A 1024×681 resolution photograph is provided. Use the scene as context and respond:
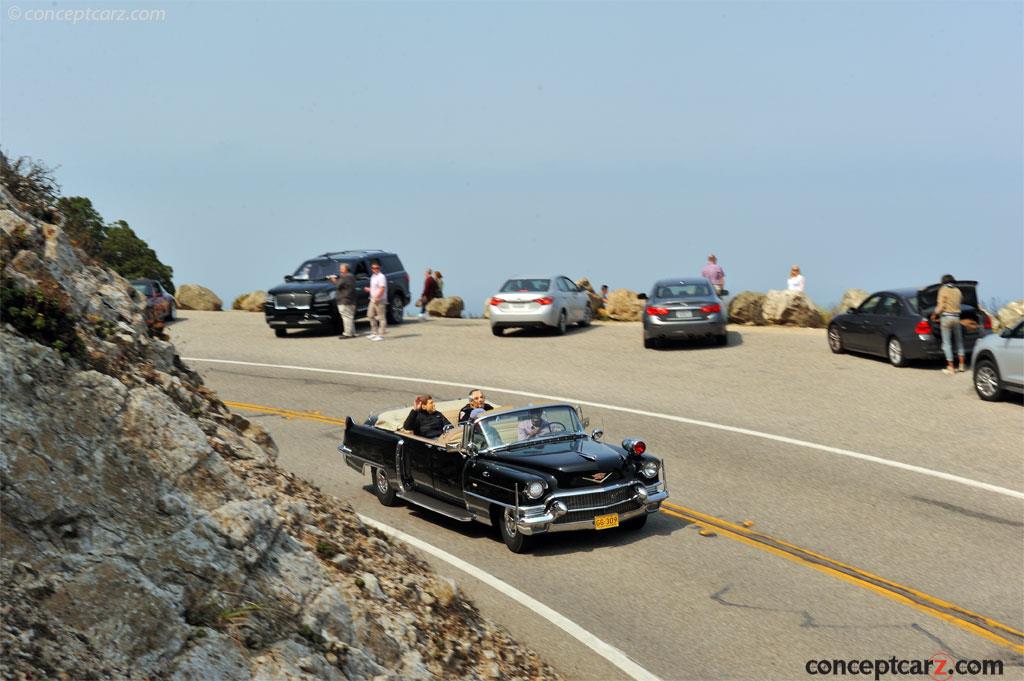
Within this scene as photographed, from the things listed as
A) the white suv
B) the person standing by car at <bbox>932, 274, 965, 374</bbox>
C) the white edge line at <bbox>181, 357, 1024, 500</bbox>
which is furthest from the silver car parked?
the white suv

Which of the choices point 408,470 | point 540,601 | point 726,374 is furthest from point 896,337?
point 540,601

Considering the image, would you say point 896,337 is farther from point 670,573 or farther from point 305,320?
point 305,320

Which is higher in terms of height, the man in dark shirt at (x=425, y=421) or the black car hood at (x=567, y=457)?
the man in dark shirt at (x=425, y=421)

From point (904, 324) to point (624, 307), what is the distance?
38.3 feet

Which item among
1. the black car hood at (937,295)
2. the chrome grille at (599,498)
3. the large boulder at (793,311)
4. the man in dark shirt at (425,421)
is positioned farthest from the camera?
the large boulder at (793,311)

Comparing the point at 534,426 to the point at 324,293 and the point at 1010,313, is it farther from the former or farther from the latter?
the point at 324,293

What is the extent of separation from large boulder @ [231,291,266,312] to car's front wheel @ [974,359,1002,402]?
26.2 metres

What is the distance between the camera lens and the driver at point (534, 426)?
508 inches

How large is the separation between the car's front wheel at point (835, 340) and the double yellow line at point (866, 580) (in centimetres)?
1188

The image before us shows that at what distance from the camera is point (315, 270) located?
102 feet

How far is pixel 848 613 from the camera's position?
9.95 meters

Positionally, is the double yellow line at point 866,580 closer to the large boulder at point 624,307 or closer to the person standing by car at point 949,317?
the person standing by car at point 949,317

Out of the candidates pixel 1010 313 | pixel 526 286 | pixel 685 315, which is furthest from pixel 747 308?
pixel 1010 313

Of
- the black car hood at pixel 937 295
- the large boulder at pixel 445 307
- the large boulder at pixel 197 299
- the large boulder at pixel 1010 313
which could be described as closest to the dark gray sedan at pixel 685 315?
the black car hood at pixel 937 295
